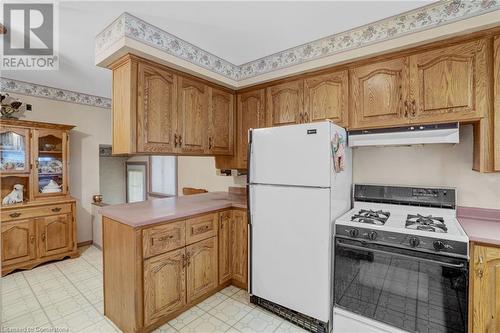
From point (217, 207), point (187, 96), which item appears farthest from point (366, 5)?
point (217, 207)

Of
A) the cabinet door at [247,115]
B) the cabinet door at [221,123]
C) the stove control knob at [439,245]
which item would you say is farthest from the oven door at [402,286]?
the cabinet door at [221,123]

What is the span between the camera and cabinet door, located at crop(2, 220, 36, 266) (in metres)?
2.86

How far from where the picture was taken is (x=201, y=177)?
382cm

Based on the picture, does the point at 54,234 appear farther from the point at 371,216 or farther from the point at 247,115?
the point at 371,216

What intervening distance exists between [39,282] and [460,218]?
4203 mm

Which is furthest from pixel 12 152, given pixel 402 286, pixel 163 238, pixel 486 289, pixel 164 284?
pixel 486 289

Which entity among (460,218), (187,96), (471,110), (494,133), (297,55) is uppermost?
(297,55)

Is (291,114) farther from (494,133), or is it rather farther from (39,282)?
(39,282)

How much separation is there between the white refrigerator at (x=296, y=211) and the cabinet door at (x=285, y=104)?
489 mm

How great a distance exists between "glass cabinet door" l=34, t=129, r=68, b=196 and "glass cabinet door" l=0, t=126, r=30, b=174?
147 mm

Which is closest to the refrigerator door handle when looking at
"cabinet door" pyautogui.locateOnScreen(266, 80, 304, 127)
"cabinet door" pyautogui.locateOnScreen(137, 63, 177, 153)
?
"cabinet door" pyautogui.locateOnScreen(266, 80, 304, 127)

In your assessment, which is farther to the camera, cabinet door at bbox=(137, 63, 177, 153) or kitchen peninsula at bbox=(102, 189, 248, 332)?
cabinet door at bbox=(137, 63, 177, 153)

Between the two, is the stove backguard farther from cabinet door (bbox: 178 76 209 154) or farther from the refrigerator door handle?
cabinet door (bbox: 178 76 209 154)

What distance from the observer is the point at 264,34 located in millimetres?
2057
